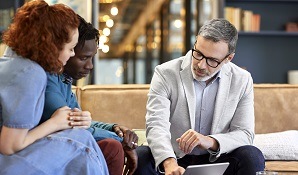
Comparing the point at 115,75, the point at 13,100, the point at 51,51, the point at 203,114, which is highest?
the point at 51,51

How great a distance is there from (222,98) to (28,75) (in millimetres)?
1213

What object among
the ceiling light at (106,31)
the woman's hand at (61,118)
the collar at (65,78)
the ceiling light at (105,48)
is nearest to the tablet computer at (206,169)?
the woman's hand at (61,118)

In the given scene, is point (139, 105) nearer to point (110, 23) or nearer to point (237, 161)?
point (237, 161)

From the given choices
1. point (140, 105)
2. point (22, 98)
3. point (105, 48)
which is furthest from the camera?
point (105, 48)

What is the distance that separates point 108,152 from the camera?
228 centimetres

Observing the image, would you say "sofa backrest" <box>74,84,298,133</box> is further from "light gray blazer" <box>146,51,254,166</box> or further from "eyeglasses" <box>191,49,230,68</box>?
"eyeglasses" <box>191,49,230,68</box>

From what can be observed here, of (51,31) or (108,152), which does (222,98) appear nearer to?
(108,152)

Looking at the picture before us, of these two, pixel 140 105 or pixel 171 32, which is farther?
pixel 171 32

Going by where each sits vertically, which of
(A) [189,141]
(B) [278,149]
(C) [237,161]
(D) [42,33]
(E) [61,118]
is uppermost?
(D) [42,33]

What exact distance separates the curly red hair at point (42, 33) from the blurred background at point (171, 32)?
3560 millimetres

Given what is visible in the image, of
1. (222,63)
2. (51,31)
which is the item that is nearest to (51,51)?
(51,31)

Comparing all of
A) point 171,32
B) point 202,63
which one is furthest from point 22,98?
point 171,32

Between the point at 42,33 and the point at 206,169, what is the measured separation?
0.80m

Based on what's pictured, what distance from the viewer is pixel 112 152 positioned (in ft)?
7.45
